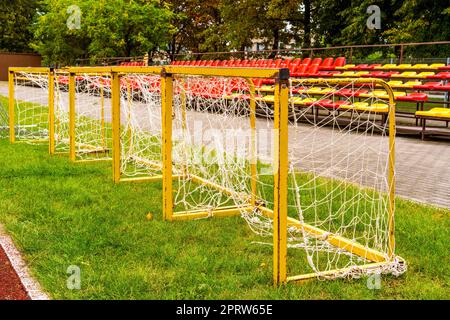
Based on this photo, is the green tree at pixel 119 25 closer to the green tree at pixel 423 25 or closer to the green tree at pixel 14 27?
the green tree at pixel 423 25

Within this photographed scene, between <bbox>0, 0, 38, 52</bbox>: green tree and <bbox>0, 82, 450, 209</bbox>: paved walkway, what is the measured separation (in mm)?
45155

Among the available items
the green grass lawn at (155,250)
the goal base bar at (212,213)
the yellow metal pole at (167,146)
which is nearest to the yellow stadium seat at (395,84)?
the green grass lawn at (155,250)

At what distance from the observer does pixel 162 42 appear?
33781 mm

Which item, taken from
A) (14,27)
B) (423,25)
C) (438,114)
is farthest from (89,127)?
(14,27)

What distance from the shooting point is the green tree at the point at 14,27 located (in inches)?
2087

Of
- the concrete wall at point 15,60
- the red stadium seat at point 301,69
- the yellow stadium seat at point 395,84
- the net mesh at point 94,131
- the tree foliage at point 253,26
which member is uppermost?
the tree foliage at point 253,26

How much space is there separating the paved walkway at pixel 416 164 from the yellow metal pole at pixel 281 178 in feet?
1.89

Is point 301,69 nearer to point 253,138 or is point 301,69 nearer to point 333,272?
point 253,138

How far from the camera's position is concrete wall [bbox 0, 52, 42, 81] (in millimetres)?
50812

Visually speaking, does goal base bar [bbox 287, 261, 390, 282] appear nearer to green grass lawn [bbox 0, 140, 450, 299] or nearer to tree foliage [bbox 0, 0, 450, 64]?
green grass lawn [bbox 0, 140, 450, 299]

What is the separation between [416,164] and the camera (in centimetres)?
970
